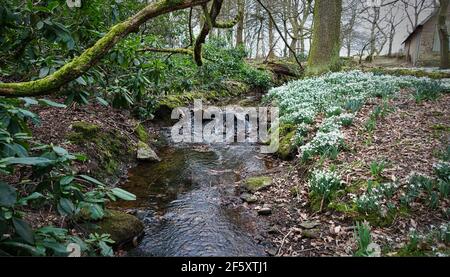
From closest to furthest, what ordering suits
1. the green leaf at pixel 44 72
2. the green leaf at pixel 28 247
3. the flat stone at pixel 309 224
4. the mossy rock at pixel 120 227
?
the green leaf at pixel 28 247
the green leaf at pixel 44 72
the mossy rock at pixel 120 227
the flat stone at pixel 309 224

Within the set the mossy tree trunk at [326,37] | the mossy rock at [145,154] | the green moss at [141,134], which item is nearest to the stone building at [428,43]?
the mossy tree trunk at [326,37]

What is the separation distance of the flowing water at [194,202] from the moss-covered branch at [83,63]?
1.99 metres

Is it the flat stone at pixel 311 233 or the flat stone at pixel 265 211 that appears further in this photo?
the flat stone at pixel 265 211

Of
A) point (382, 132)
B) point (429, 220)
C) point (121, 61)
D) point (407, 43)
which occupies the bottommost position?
point (429, 220)

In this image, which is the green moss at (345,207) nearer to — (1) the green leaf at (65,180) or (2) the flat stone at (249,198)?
(2) the flat stone at (249,198)

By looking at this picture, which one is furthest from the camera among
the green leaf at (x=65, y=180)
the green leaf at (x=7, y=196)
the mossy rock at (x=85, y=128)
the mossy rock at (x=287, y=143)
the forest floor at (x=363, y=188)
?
the mossy rock at (x=287, y=143)

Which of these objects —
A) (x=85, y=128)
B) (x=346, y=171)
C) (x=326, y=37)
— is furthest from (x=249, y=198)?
(x=326, y=37)

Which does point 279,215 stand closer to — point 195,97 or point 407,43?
point 195,97

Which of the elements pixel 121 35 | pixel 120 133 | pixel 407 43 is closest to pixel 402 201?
pixel 121 35

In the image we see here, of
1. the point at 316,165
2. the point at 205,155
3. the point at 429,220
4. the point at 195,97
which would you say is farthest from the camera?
the point at 195,97

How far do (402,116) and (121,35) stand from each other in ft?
16.1

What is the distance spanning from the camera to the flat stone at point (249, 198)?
4496 millimetres

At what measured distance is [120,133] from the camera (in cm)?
604

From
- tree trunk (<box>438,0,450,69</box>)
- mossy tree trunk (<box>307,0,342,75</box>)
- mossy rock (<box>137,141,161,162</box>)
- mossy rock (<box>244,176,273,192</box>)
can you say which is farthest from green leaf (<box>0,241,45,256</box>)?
tree trunk (<box>438,0,450,69</box>)
